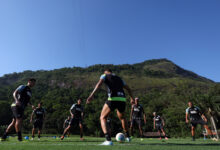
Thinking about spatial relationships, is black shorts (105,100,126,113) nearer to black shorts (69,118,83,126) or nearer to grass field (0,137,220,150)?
grass field (0,137,220,150)

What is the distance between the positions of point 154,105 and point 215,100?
117ft

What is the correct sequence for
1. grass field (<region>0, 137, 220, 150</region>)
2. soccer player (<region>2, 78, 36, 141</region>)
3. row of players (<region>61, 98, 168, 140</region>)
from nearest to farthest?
grass field (<region>0, 137, 220, 150</region>) → soccer player (<region>2, 78, 36, 141</region>) → row of players (<region>61, 98, 168, 140</region>)

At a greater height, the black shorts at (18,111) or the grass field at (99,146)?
the black shorts at (18,111)

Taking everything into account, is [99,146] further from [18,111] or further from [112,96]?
[18,111]

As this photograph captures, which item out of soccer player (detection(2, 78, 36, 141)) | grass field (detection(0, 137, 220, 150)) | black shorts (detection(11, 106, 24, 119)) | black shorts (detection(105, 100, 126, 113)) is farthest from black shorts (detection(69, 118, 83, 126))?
black shorts (detection(105, 100, 126, 113))

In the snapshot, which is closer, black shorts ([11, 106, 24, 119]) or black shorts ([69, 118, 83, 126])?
black shorts ([11, 106, 24, 119])

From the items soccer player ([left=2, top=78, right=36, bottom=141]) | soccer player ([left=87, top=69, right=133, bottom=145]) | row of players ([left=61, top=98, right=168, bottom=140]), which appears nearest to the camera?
soccer player ([left=87, top=69, right=133, bottom=145])

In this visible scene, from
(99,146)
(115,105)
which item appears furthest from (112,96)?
(99,146)

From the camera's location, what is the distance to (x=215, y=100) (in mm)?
35562

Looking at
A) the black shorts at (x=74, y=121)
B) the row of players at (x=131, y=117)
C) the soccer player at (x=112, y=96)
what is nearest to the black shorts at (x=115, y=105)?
the soccer player at (x=112, y=96)

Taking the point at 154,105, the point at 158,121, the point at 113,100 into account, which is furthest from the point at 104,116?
the point at 154,105

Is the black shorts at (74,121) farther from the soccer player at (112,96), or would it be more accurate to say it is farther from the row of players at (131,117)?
the soccer player at (112,96)

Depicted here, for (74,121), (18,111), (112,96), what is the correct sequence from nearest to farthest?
(112,96) → (18,111) → (74,121)

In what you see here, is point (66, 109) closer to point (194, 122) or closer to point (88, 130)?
point (88, 130)
